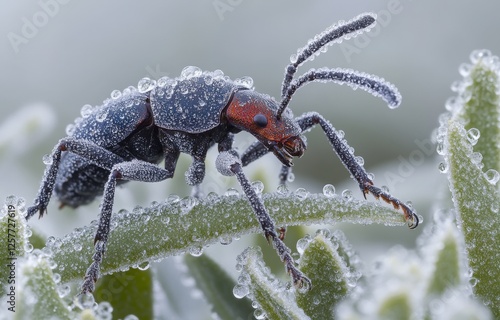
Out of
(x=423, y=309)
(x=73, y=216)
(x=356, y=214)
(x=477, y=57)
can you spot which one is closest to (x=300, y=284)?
(x=356, y=214)

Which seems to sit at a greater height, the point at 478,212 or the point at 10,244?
the point at 10,244

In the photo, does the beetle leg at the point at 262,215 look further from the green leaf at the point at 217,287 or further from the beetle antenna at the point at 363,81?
the beetle antenna at the point at 363,81

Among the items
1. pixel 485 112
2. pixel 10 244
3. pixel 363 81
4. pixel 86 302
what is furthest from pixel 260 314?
pixel 363 81

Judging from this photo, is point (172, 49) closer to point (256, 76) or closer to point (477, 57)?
point (256, 76)

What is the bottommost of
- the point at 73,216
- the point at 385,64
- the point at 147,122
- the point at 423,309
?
the point at 385,64

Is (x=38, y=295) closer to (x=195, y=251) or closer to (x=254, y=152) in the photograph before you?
(x=195, y=251)

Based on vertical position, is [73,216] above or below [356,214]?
below

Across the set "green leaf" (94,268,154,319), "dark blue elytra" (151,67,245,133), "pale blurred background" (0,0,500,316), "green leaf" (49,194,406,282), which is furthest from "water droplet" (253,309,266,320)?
"pale blurred background" (0,0,500,316)
